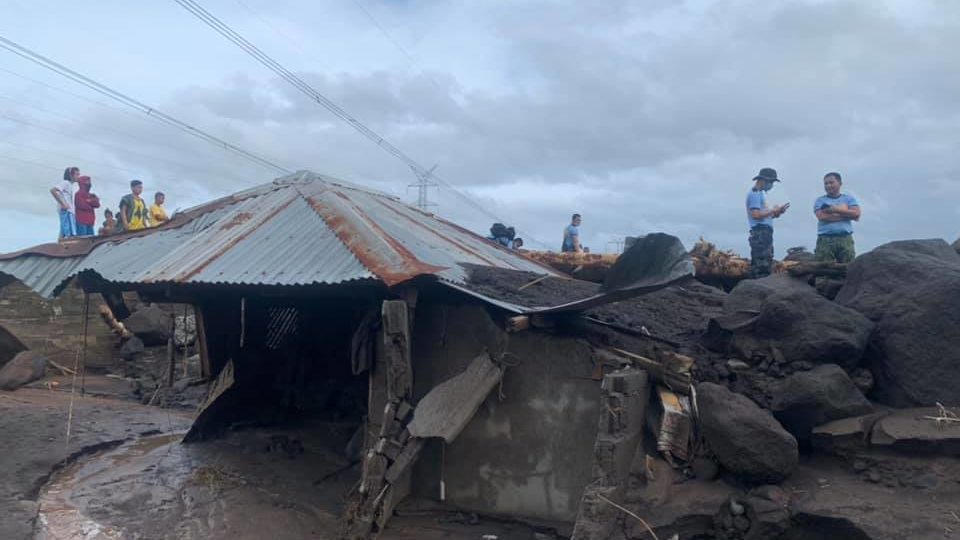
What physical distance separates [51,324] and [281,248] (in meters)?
8.57

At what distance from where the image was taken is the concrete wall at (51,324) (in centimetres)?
1373

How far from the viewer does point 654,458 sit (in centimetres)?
632

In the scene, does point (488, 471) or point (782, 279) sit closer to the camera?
point (488, 471)

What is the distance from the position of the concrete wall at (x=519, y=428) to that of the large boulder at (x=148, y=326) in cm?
986

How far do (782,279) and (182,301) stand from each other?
7.25 metres

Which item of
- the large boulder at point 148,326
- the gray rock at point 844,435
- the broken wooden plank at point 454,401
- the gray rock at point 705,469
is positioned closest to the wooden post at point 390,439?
the broken wooden plank at point 454,401

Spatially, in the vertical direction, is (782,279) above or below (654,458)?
above

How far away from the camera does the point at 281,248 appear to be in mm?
8250

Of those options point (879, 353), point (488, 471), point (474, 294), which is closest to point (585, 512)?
point (488, 471)

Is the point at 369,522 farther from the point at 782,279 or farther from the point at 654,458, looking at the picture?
the point at 782,279

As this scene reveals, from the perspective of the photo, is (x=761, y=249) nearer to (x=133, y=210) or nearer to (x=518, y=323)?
(x=518, y=323)

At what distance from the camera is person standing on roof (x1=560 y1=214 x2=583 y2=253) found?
15609mm

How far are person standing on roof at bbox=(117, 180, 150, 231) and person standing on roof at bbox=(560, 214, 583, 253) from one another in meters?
8.53

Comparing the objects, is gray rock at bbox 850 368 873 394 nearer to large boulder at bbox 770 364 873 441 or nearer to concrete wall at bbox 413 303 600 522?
large boulder at bbox 770 364 873 441
